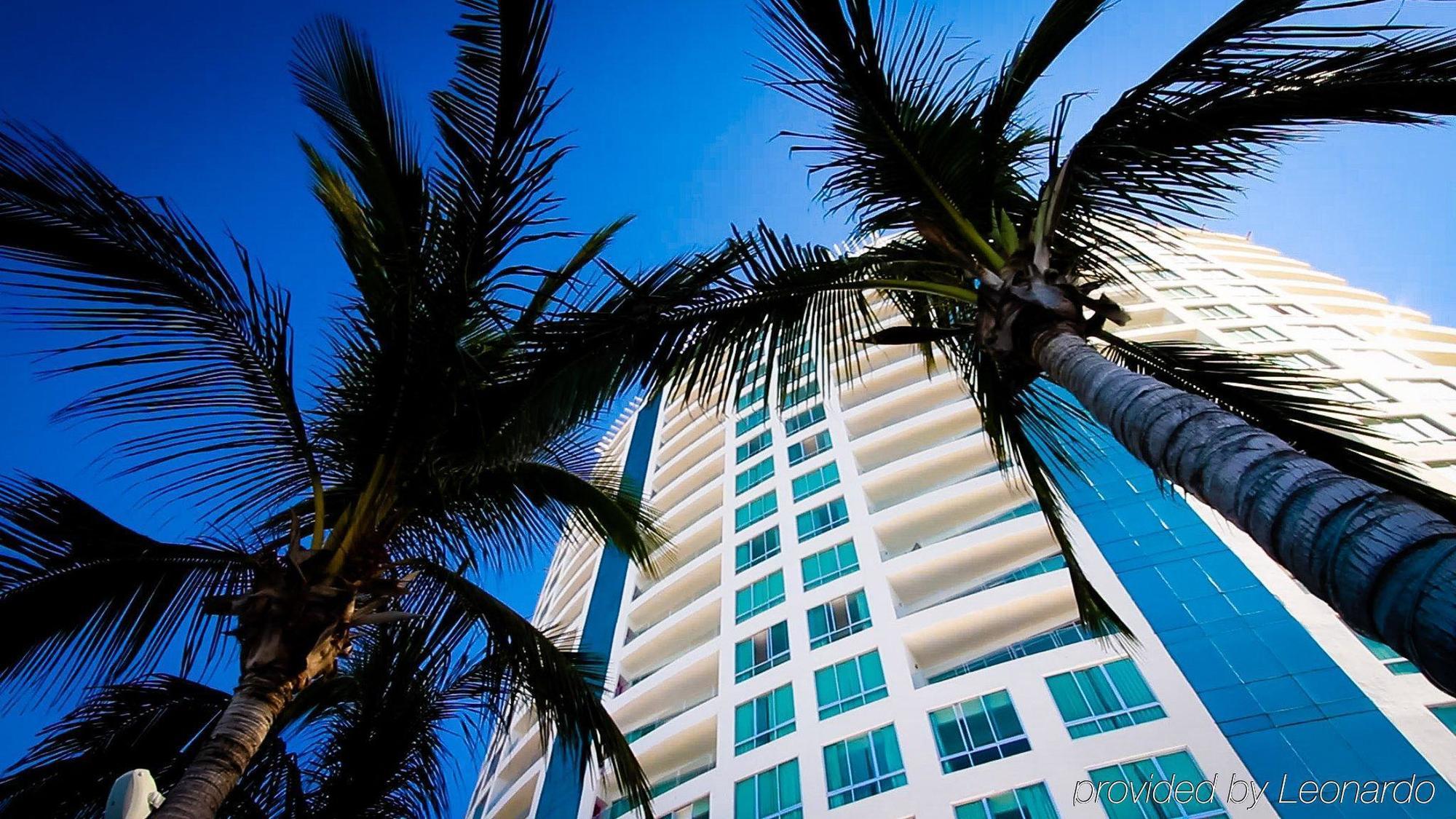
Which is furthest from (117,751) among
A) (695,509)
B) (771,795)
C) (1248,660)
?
(695,509)

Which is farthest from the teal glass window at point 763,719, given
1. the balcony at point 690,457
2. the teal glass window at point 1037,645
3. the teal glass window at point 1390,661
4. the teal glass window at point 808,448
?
the balcony at point 690,457

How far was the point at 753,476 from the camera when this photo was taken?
105 ft

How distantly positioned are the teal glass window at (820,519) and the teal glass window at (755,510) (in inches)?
69.1

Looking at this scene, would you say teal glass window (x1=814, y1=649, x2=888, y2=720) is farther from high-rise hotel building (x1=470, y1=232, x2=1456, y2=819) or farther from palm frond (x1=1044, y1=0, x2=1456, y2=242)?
palm frond (x1=1044, y1=0, x2=1456, y2=242)

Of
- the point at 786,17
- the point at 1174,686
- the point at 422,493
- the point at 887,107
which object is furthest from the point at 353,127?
the point at 1174,686

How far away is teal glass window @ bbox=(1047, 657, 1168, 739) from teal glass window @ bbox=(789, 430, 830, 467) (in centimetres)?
1410

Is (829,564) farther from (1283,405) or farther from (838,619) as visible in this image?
(1283,405)

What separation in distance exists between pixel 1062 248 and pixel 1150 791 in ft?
43.3

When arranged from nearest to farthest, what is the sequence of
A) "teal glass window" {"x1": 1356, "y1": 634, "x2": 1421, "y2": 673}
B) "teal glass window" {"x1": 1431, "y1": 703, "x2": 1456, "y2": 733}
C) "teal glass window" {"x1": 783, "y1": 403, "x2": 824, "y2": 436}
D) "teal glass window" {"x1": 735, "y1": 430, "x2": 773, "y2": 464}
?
"teal glass window" {"x1": 1431, "y1": 703, "x2": 1456, "y2": 733} → "teal glass window" {"x1": 1356, "y1": 634, "x2": 1421, "y2": 673} → "teal glass window" {"x1": 783, "y1": 403, "x2": 824, "y2": 436} → "teal glass window" {"x1": 735, "y1": 430, "x2": 773, "y2": 464}

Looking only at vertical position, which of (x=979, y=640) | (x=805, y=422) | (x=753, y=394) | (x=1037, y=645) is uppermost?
(x=753, y=394)

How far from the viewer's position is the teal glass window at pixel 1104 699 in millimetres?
16016

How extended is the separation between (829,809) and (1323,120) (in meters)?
16.1

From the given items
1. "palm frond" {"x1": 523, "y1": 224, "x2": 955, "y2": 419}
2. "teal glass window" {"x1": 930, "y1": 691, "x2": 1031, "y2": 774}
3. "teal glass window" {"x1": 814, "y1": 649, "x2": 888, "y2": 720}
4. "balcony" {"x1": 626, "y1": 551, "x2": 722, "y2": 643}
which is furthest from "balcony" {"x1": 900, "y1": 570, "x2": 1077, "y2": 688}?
"palm frond" {"x1": 523, "y1": 224, "x2": 955, "y2": 419}

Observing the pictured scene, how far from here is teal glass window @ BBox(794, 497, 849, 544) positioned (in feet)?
85.0
